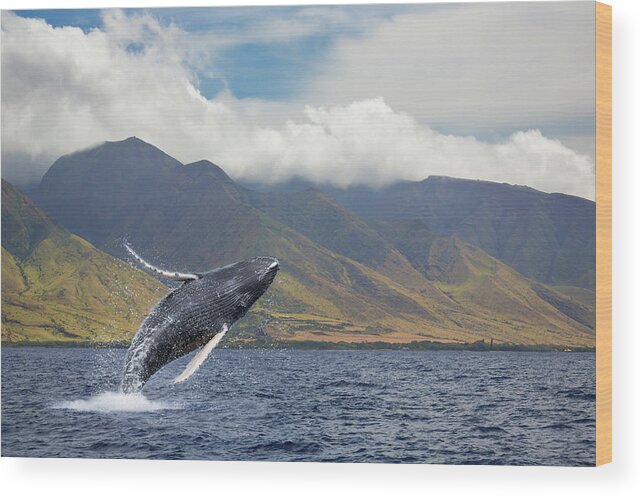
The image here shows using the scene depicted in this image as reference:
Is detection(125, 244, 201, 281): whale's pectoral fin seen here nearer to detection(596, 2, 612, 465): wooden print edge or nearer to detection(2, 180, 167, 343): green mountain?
detection(2, 180, 167, 343): green mountain

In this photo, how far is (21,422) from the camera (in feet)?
56.0

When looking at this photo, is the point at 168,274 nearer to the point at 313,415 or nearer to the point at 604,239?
the point at 313,415

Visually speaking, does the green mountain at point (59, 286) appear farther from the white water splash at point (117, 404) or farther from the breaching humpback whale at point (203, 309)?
the breaching humpback whale at point (203, 309)

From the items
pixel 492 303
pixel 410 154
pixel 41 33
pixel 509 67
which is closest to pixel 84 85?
pixel 41 33

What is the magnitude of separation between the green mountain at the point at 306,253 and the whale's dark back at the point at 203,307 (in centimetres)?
269

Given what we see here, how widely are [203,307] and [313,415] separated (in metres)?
3.13

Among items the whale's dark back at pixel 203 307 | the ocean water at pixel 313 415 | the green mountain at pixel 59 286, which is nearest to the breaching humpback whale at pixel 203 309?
the whale's dark back at pixel 203 307

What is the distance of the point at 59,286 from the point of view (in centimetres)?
2006

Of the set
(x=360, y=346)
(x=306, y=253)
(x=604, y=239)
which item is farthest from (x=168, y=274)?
(x=360, y=346)

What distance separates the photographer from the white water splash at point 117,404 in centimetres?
1712

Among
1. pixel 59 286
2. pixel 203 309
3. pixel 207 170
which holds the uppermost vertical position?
pixel 207 170

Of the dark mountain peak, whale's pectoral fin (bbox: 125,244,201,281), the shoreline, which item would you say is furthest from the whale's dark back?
the dark mountain peak

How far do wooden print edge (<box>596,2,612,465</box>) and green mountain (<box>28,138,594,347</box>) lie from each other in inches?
14.1

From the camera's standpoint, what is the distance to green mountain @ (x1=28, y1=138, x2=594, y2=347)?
17859 mm
